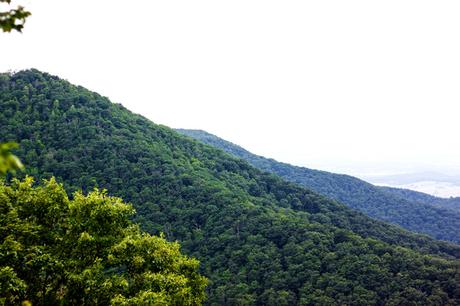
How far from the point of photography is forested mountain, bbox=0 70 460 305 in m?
46.1

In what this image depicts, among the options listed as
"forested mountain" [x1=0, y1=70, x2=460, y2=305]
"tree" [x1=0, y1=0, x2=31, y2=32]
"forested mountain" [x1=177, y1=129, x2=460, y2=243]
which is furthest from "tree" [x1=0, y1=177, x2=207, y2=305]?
"forested mountain" [x1=177, y1=129, x2=460, y2=243]

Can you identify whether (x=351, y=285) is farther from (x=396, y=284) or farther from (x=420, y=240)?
(x=420, y=240)

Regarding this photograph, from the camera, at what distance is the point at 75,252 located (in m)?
13.6

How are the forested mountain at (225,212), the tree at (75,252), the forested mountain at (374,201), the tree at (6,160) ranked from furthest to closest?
the forested mountain at (374,201)
the forested mountain at (225,212)
the tree at (75,252)
the tree at (6,160)

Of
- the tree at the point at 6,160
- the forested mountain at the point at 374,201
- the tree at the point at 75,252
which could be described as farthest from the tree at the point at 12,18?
the forested mountain at the point at 374,201

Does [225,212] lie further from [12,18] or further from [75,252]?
[12,18]

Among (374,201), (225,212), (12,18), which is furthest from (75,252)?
(374,201)

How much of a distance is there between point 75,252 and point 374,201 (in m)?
140

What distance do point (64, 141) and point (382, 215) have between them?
10508 centimetres

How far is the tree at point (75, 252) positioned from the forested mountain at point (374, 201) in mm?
123002

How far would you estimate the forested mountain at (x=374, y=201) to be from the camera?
403 feet

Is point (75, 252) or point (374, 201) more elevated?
point (374, 201)

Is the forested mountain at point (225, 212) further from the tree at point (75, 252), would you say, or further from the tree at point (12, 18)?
the tree at point (12, 18)

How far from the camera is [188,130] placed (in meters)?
191
